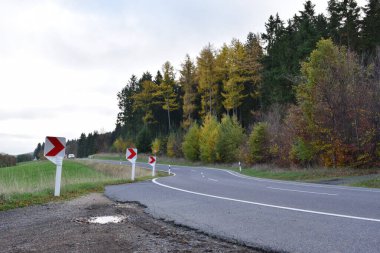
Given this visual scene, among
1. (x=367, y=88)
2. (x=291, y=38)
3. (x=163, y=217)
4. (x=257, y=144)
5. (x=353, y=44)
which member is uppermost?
(x=291, y=38)

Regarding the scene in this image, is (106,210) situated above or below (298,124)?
below

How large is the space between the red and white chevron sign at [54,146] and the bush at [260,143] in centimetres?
2702

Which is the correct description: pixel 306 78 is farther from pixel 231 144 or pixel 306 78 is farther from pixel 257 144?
pixel 231 144

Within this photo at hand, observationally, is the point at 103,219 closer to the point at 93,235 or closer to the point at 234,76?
the point at 93,235

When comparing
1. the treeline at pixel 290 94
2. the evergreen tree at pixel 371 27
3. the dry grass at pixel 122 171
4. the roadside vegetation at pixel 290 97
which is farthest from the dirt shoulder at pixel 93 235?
the evergreen tree at pixel 371 27

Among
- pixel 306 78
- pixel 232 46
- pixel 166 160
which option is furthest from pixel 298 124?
pixel 166 160

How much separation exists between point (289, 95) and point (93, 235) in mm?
38793

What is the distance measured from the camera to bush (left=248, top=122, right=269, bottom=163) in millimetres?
35094

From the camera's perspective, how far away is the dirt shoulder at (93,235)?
15.4 ft

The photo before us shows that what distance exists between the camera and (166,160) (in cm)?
5741

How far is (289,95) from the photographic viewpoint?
41.2m

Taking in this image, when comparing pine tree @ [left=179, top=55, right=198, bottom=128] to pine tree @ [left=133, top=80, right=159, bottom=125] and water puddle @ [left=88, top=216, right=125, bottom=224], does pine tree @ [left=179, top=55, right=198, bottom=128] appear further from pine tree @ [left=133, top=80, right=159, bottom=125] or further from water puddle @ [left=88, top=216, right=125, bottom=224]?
water puddle @ [left=88, top=216, right=125, bottom=224]

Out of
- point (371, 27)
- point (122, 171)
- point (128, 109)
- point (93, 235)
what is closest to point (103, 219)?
point (93, 235)

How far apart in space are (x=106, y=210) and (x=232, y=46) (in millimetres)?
46518
